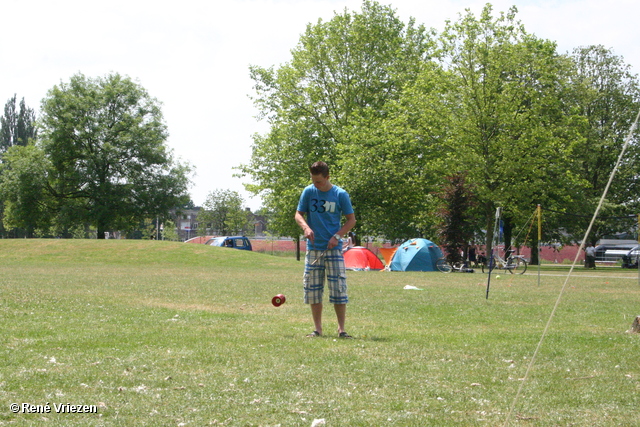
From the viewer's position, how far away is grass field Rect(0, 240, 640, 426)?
433 cm

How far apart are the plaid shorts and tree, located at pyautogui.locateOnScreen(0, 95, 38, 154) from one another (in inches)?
3215

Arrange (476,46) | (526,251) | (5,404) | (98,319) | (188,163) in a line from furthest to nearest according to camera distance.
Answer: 1. (526,251)
2. (188,163)
3. (476,46)
4. (98,319)
5. (5,404)

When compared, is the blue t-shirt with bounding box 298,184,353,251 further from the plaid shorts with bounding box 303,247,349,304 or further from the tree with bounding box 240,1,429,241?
the tree with bounding box 240,1,429,241

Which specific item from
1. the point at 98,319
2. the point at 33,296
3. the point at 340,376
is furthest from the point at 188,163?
the point at 340,376

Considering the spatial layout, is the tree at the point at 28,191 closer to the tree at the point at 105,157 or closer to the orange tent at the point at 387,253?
the tree at the point at 105,157

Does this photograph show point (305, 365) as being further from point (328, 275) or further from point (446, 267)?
point (446, 267)

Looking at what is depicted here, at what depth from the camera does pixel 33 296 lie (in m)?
12.7

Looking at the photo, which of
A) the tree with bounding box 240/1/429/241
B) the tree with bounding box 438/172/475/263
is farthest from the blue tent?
the tree with bounding box 240/1/429/241

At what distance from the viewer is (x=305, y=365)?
234 inches

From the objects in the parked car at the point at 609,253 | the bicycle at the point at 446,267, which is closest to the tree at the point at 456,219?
the bicycle at the point at 446,267

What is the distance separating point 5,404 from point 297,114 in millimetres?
41469

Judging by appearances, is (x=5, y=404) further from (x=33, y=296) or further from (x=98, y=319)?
(x=33, y=296)

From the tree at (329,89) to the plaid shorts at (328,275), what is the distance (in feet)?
113

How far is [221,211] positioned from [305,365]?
88.1 meters
